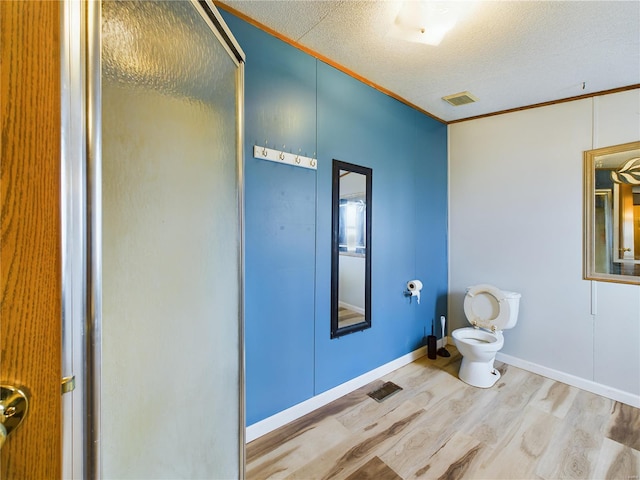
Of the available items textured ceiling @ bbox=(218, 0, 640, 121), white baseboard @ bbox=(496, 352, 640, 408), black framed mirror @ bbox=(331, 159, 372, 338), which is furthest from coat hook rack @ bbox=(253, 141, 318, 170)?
white baseboard @ bbox=(496, 352, 640, 408)

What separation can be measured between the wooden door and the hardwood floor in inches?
52.7

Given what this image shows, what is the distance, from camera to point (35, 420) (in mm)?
462

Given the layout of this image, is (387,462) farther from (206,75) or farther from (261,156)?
(206,75)

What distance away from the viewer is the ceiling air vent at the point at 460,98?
8.02ft

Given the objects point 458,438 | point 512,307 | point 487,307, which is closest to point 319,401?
point 458,438

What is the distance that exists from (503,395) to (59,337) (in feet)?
9.07

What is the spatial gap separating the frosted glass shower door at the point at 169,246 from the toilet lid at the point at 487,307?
91.5 inches

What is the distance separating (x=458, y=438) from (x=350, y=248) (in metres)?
1.41

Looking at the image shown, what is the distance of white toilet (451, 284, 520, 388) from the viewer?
228 centimetres

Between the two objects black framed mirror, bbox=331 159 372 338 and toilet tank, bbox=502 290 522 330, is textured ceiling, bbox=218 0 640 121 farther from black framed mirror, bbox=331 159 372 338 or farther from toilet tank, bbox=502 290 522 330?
toilet tank, bbox=502 290 522 330

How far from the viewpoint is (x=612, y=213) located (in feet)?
7.27

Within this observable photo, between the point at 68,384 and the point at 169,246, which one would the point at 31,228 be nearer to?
the point at 68,384

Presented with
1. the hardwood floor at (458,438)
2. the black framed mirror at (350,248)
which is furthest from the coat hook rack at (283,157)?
the hardwood floor at (458,438)

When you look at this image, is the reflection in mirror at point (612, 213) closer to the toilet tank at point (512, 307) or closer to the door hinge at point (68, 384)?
the toilet tank at point (512, 307)
